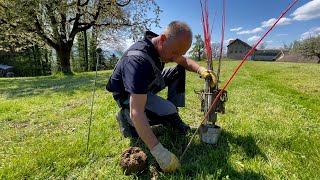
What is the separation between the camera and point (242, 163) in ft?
8.06

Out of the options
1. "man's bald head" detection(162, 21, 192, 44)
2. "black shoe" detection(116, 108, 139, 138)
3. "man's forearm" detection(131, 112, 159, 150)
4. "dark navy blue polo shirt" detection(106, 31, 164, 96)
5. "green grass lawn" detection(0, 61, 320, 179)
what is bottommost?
"green grass lawn" detection(0, 61, 320, 179)

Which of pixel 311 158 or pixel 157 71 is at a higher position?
pixel 157 71

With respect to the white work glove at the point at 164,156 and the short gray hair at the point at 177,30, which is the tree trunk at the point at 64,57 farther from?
the white work glove at the point at 164,156

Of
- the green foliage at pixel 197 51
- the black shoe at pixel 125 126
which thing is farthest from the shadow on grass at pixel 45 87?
the green foliage at pixel 197 51

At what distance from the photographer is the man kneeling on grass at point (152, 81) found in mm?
2260

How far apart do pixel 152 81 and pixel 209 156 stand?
1018 mm

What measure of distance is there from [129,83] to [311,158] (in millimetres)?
1911

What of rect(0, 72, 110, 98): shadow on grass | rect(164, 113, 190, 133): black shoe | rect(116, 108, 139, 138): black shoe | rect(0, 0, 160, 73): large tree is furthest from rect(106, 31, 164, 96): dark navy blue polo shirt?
rect(0, 0, 160, 73): large tree

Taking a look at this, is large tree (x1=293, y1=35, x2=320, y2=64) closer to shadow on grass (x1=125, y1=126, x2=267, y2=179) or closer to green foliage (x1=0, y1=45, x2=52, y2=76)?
green foliage (x1=0, y1=45, x2=52, y2=76)

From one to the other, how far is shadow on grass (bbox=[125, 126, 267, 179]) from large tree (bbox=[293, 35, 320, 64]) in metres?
66.7

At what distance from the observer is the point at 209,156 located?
2.58 meters

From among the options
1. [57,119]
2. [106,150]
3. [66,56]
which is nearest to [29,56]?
[66,56]

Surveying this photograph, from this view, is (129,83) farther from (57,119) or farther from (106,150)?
(57,119)

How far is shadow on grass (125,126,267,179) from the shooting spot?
2.26m
